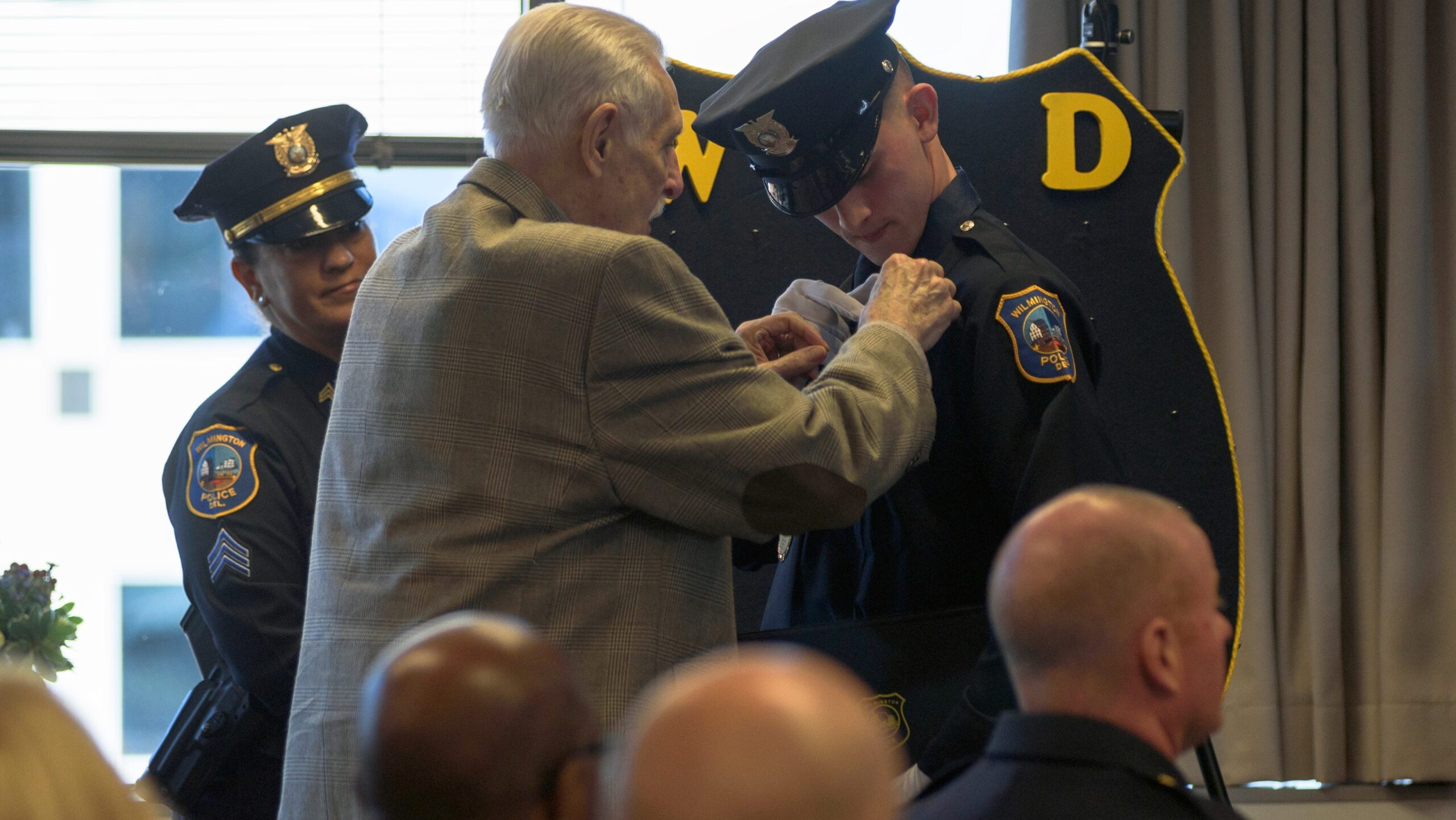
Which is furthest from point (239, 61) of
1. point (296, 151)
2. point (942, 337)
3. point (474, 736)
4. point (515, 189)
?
point (474, 736)

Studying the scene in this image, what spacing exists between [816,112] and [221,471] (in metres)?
0.92

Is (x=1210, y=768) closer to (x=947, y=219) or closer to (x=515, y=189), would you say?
(x=947, y=219)

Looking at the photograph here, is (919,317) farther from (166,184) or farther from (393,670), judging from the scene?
(166,184)

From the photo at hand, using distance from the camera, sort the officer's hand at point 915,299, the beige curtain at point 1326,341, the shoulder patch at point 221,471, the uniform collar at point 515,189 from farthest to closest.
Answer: the beige curtain at point 1326,341, the shoulder patch at point 221,471, the officer's hand at point 915,299, the uniform collar at point 515,189

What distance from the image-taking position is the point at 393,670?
1.89 ft

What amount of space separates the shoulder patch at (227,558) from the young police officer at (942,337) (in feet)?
2.31

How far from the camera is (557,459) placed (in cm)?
127

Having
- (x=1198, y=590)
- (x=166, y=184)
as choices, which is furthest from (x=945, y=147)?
(x=166, y=184)

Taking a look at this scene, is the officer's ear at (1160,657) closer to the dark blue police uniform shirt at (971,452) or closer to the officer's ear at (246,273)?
the dark blue police uniform shirt at (971,452)

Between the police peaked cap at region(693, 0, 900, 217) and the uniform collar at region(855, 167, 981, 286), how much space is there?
0.40ft

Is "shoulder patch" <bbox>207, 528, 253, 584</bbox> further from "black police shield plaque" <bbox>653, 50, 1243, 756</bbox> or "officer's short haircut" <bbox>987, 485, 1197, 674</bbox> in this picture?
"officer's short haircut" <bbox>987, 485, 1197, 674</bbox>

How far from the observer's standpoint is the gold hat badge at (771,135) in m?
1.65

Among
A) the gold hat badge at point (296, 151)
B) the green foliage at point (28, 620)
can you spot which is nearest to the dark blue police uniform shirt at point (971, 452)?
the gold hat badge at point (296, 151)

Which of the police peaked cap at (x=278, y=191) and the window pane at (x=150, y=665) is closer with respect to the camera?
the police peaked cap at (x=278, y=191)
